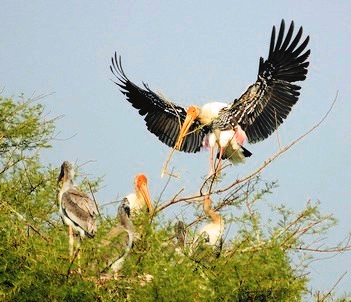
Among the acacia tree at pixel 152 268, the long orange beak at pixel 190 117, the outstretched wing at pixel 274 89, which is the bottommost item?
the acacia tree at pixel 152 268

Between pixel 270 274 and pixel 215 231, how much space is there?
57.7 inches

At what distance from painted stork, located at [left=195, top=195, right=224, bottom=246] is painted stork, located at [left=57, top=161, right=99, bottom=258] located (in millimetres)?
795

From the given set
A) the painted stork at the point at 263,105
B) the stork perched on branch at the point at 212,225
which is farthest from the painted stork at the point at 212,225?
the painted stork at the point at 263,105

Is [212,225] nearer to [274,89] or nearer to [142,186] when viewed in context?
[142,186]

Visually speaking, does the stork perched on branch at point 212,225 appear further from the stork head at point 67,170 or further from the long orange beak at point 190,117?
the long orange beak at point 190,117

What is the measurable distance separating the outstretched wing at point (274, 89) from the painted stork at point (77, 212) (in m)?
3.07

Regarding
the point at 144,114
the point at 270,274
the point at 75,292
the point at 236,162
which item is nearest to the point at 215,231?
the point at 270,274

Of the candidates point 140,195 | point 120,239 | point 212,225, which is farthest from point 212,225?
point 120,239

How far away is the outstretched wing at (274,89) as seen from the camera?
9.94 meters

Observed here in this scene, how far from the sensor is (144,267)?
228 inches

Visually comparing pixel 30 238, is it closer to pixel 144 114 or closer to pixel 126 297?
pixel 126 297

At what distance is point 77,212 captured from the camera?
6832 millimetres

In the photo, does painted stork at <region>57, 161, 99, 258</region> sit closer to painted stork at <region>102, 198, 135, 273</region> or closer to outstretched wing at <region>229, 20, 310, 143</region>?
painted stork at <region>102, 198, 135, 273</region>

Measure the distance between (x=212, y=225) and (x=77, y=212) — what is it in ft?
3.56
